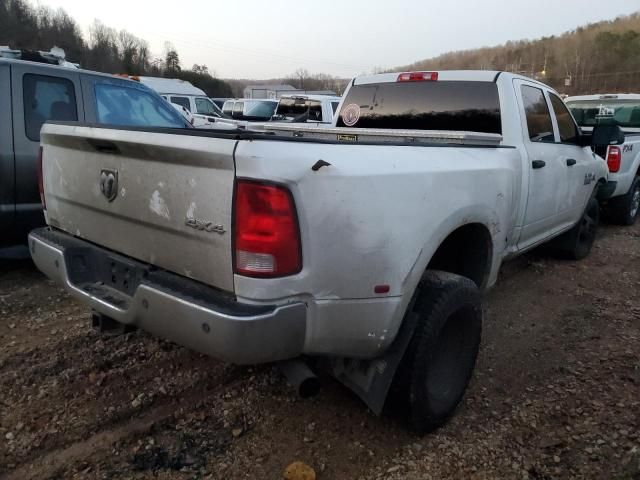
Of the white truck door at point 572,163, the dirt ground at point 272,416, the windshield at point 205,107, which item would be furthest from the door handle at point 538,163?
the windshield at point 205,107

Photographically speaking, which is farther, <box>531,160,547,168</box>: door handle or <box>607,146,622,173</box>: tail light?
<box>607,146,622,173</box>: tail light

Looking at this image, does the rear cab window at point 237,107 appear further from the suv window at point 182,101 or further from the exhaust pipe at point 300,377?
the exhaust pipe at point 300,377

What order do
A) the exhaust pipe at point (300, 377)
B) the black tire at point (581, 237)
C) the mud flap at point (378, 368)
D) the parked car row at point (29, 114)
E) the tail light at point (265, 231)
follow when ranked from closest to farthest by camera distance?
the tail light at point (265, 231)
the exhaust pipe at point (300, 377)
the mud flap at point (378, 368)
the parked car row at point (29, 114)
the black tire at point (581, 237)

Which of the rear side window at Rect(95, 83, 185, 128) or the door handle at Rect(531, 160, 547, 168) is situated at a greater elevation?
the rear side window at Rect(95, 83, 185, 128)

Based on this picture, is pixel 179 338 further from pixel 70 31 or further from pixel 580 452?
pixel 70 31

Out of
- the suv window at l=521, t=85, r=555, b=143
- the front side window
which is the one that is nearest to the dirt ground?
the suv window at l=521, t=85, r=555, b=143

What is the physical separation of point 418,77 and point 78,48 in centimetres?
6841

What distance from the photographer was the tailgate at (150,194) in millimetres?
1944

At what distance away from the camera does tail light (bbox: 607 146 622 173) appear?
6605mm

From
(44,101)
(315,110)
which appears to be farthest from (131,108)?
(315,110)

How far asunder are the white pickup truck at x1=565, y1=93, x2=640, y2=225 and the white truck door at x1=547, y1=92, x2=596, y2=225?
1.33 meters

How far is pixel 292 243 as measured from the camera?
1880mm

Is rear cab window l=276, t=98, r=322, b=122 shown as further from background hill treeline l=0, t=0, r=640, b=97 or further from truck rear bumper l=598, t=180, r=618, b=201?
background hill treeline l=0, t=0, r=640, b=97

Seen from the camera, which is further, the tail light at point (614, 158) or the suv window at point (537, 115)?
the tail light at point (614, 158)
